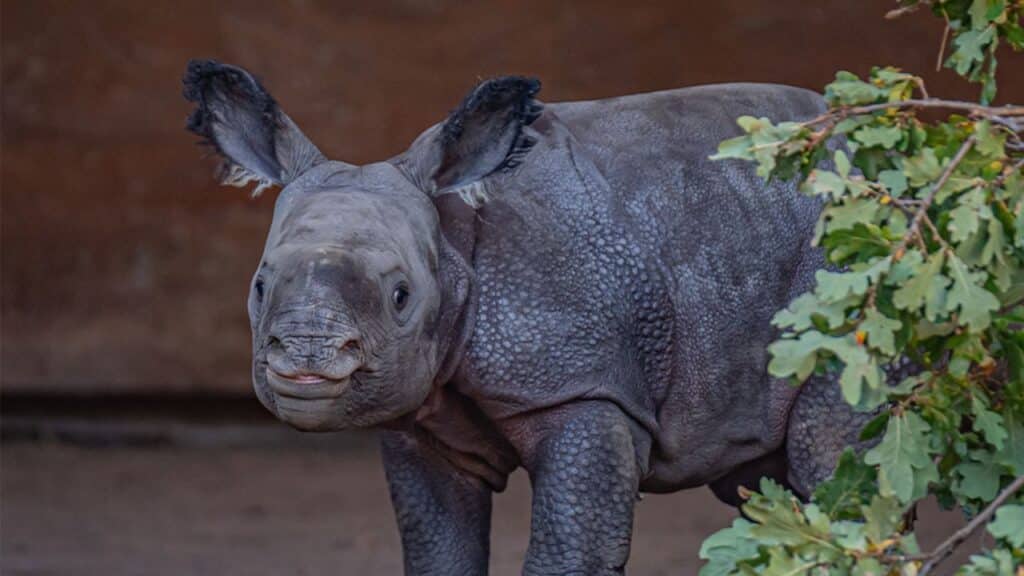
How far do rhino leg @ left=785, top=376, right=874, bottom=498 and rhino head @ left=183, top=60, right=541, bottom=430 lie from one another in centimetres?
102

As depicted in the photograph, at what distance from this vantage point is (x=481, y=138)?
532cm

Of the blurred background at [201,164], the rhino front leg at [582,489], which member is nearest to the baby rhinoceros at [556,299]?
the rhino front leg at [582,489]

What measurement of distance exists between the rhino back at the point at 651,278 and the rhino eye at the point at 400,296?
0.35 meters

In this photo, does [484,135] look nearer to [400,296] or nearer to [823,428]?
[400,296]

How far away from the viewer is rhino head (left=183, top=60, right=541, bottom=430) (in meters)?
4.69

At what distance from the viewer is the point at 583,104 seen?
19.6ft

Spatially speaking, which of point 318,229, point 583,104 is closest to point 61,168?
point 583,104

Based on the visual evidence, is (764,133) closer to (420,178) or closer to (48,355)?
(420,178)

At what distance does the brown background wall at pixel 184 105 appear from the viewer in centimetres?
1011

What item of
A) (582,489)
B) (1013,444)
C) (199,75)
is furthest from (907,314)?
(199,75)

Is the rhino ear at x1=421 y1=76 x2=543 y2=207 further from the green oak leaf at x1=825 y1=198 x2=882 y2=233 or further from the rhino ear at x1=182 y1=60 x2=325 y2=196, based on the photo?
the green oak leaf at x1=825 y1=198 x2=882 y2=233

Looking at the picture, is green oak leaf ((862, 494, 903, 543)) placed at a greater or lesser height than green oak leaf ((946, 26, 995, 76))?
lesser

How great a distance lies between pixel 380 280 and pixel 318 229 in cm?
21

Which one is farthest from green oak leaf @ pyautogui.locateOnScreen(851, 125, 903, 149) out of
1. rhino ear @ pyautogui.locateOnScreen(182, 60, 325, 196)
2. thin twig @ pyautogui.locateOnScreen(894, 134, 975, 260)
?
rhino ear @ pyautogui.locateOnScreen(182, 60, 325, 196)
